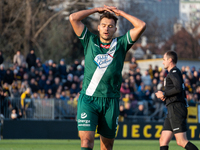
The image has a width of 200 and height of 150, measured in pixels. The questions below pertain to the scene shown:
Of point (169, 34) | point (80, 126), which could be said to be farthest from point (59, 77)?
point (169, 34)

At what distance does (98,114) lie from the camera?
5770 millimetres

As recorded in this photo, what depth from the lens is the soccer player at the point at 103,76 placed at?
572cm

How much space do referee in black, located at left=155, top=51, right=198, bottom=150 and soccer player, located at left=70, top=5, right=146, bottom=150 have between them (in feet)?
5.02

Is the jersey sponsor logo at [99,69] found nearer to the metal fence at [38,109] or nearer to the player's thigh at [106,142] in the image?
the player's thigh at [106,142]

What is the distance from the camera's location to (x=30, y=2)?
28.6m

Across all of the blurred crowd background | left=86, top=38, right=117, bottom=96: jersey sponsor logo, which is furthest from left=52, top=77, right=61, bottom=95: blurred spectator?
left=86, top=38, right=117, bottom=96: jersey sponsor logo

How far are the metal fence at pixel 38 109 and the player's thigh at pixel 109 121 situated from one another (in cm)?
954

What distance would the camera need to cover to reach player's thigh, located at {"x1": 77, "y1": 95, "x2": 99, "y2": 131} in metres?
5.62

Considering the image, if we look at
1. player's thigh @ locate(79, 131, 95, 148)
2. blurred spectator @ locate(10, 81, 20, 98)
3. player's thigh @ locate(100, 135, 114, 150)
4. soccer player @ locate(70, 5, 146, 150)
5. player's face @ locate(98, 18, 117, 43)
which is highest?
player's face @ locate(98, 18, 117, 43)

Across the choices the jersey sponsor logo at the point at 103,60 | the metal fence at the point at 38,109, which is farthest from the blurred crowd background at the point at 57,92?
the jersey sponsor logo at the point at 103,60

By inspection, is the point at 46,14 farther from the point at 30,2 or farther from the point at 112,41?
the point at 112,41

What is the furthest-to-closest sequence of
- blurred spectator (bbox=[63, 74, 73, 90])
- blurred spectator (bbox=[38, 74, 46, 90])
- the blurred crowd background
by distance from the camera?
1. blurred spectator (bbox=[63, 74, 73, 90])
2. blurred spectator (bbox=[38, 74, 46, 90])
3. the blurred crowd background

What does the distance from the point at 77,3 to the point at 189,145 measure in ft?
78.7

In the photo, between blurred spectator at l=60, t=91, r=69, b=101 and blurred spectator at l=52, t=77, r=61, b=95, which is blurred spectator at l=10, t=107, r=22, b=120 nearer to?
blurred spectator at l=60, t=91, r=69, b=101
